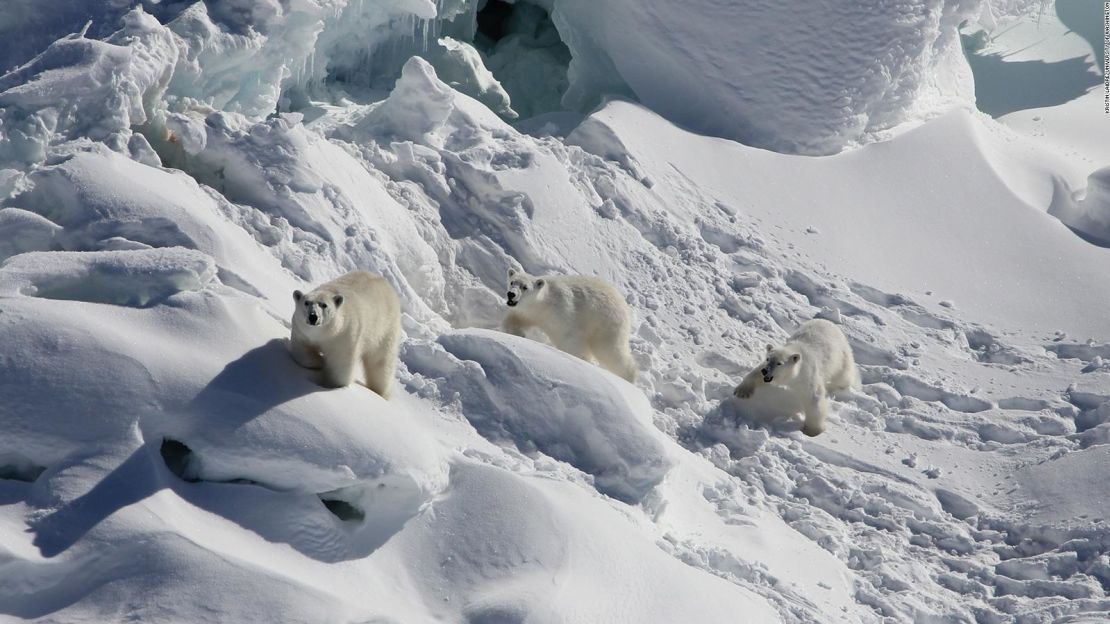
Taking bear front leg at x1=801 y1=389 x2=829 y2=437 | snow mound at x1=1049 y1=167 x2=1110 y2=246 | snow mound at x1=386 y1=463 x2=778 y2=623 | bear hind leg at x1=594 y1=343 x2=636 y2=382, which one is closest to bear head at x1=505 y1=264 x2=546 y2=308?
bear hind leg at x1=594 y1=343 x2=636 y2=382

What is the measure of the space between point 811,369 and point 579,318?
6.23 ft

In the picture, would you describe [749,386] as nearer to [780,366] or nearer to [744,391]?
[744,391]

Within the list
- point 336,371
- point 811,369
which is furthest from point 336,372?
point 811,369

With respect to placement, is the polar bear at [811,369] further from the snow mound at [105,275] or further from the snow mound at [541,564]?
the snow mound at [105,275]

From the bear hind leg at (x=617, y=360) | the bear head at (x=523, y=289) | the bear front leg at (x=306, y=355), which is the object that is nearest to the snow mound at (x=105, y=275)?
the bear front leg at (x=306, y=355)

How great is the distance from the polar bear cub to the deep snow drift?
6.9 inches

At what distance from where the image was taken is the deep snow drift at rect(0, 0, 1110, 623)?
584 cm

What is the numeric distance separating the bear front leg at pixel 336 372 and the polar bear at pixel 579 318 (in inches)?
88.0

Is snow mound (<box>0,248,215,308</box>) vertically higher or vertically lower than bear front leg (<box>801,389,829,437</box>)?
lower

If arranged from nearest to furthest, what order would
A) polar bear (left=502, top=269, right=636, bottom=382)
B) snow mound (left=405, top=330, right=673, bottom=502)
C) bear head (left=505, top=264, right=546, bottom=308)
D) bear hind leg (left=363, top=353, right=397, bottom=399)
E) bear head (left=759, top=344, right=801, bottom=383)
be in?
bear hind leg (left=363, top=353, right=397, bottom=399) → snow mound (left=405, top=330, right=673, bottom=502) → bear head (left=505, top=264, right=546, bottom=308) → polar bear (left=502, top=269, right=636, bottom=382) → bear head (left=759, top=344, right=801, bottom=383)

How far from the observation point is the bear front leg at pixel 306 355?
6.46 metres

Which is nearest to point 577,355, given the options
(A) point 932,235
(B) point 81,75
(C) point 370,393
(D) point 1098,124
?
(C) point 370,393

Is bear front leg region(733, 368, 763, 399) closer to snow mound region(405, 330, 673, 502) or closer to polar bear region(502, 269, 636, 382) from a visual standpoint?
polar bear region(502, 269, 636, 382)

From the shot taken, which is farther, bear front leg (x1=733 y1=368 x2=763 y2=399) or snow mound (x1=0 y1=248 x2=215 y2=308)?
bear front leg (x1=733 y1=368 x2=763 y2=399)
